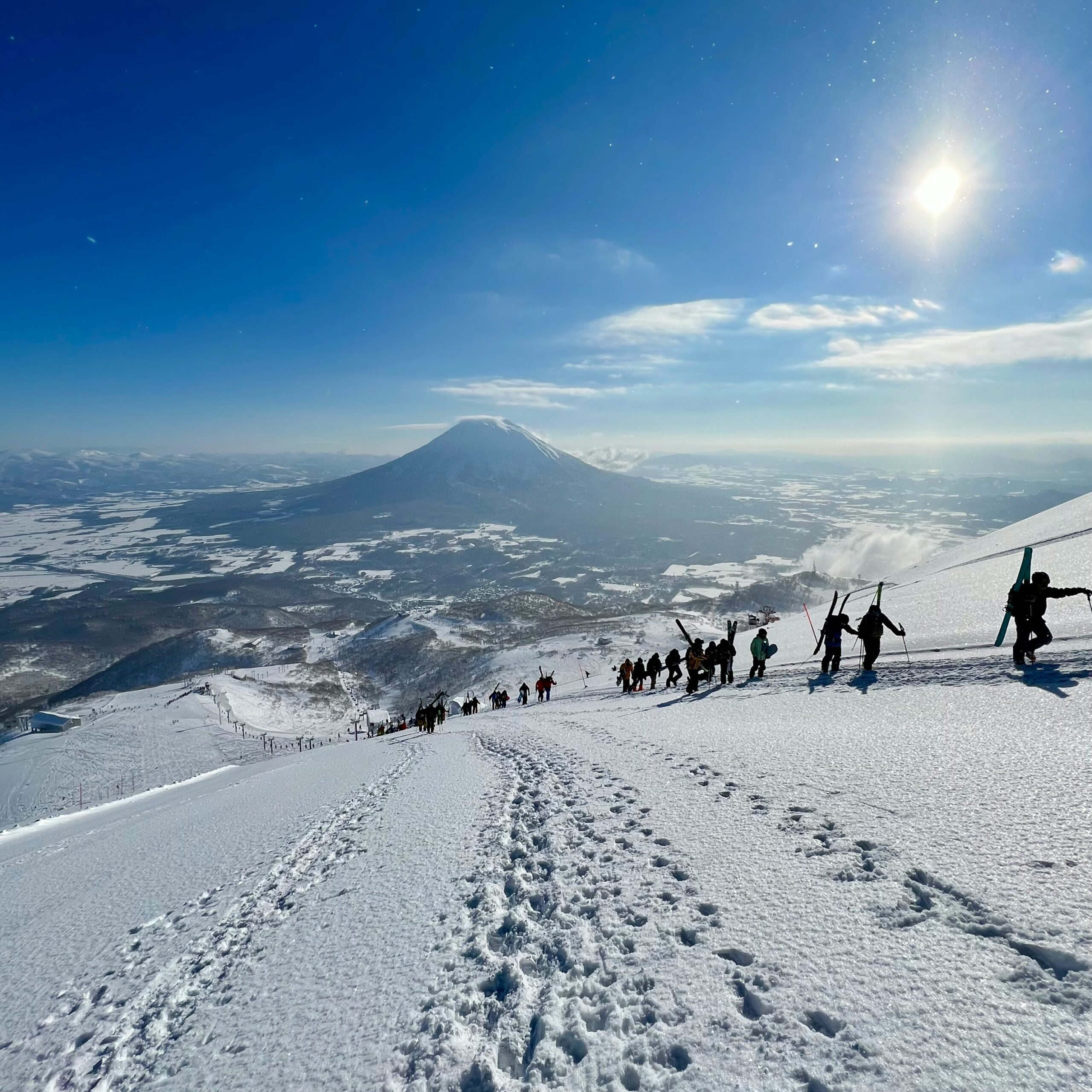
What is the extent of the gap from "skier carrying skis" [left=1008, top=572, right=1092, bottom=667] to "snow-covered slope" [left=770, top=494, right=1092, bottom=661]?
4.84 feet

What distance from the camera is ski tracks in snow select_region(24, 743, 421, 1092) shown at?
11.5 feet

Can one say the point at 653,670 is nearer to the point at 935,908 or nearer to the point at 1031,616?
the point at 1031,616

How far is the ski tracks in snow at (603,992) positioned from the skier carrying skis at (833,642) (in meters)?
8.52

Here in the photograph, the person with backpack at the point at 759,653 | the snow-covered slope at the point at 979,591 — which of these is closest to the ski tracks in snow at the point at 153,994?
the person with backpack at the point at 759,653

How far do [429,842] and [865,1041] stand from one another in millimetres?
4587

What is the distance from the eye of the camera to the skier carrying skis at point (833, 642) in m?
11.9

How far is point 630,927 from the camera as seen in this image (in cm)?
397

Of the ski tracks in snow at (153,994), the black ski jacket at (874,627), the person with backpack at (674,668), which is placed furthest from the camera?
the person with backpack at (674,668)

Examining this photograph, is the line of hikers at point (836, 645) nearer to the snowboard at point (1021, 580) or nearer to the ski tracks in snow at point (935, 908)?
the snowboard at point (1021, 580)

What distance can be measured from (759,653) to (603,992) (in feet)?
39.2

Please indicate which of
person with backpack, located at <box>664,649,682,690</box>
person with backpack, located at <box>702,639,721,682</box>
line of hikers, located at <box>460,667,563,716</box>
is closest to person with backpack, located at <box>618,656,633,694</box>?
person with backpack, located at <box>664,649,682,690</box>

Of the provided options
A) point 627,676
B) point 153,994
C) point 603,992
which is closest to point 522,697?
point 627,676

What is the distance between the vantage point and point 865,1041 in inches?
101

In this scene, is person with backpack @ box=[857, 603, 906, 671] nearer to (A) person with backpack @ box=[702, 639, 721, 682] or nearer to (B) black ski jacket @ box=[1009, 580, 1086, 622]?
(B) black ski jacket @ box=[1009, 580, 1086, 622]
